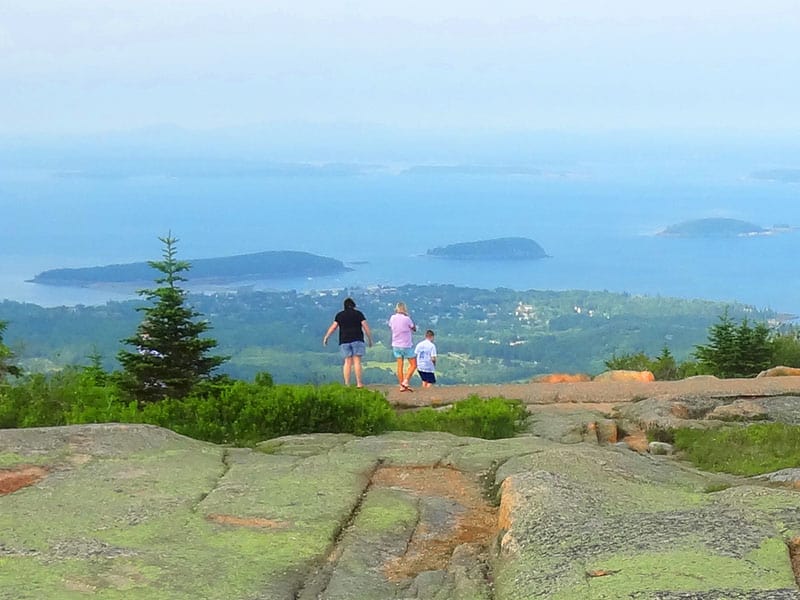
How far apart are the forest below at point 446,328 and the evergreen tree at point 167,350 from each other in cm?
2545

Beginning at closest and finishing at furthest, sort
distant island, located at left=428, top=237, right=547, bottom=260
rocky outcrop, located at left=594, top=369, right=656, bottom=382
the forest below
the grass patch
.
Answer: the grass patch < rocky outcrop, located at left=594, top=369, right=656, bottom=382 < the forest below < distant island, located at left=428, top=237, right=547, bottom=260

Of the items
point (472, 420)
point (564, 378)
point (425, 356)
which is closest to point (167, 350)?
point (472, 420)

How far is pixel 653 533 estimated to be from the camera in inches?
208

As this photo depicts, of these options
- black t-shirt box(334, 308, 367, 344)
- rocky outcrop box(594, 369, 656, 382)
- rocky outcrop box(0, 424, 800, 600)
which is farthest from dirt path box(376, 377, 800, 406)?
rocky outcrop box(0, 424, 800, 600)

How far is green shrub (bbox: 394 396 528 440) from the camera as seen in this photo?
1144cm

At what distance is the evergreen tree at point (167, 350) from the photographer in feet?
39.0

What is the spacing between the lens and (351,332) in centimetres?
1605

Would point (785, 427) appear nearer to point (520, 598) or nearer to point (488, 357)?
point (520, 598)

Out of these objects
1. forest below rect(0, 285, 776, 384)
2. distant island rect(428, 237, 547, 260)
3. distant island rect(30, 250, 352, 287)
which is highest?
distant island rect(428, 237, 547, 260)

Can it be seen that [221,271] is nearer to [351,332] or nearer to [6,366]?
[351,332]

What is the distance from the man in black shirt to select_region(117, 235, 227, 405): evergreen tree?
404 cm

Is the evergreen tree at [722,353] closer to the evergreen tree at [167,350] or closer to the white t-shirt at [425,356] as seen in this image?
the white t-shirt at [425,356]

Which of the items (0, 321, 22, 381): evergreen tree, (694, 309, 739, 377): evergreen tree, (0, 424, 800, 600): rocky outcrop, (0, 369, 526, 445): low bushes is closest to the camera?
(0, 424, 800, 600): rocky outcrop

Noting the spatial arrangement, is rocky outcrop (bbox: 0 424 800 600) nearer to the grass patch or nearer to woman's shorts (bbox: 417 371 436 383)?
the grass patch
